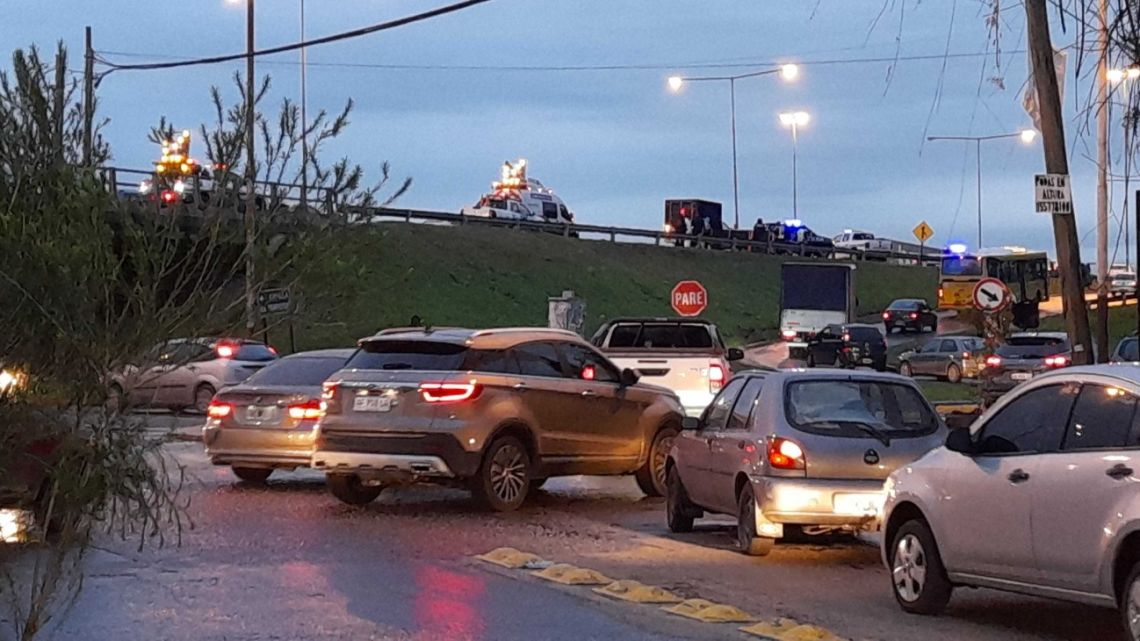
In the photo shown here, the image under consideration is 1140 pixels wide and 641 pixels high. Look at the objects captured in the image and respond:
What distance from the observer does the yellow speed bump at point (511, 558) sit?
1212 centimetres

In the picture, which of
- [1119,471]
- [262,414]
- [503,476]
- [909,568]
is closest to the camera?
[1119,471]

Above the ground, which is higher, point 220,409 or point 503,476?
point 220,409

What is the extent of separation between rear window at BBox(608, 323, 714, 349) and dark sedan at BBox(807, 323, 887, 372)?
68.9ft

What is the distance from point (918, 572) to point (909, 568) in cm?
12

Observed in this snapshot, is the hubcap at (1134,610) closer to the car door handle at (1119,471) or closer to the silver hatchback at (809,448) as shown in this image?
the car door handle at (1119,471)

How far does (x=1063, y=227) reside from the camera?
16641mm

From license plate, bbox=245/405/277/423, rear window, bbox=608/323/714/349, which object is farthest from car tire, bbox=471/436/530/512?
rear window, bbox=608/323/714/349

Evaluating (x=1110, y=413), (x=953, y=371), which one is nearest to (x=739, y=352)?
(x=1110, y=413)

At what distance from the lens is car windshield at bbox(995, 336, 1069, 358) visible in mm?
35656

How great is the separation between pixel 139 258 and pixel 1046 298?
6531 cm

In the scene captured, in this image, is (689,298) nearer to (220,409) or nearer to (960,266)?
(220,409)

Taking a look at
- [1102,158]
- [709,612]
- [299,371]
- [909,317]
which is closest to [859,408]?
[1102,158]

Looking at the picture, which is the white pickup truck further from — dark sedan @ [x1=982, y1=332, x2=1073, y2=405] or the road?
dark sedan @ [x1=982, y1=332, x2=1073, y2=405]

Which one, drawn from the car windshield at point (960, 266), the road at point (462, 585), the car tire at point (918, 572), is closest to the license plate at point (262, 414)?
the road at point (462, 585)
